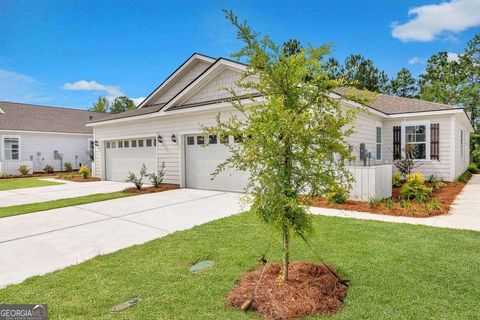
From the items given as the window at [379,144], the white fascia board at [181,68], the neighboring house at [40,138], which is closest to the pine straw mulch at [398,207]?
the window at [379,144]

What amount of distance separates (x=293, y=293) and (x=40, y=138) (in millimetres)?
23669

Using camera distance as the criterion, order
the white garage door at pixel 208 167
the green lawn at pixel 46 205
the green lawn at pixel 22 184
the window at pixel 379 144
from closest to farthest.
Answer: the green lawn at pixel 46 205, the white garage door at pixel 208 167, the window at pixel 379 144, the green lawn at pixel 22 184

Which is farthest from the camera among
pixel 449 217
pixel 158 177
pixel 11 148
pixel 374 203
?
pixel 11 148

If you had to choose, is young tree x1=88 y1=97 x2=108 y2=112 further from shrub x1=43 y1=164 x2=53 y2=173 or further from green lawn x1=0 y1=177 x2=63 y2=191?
green lawn x1=0 y1=177 x2=63 y2=191

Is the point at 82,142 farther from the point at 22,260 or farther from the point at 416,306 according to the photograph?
the point at 416,306

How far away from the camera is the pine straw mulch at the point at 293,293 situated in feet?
9.14

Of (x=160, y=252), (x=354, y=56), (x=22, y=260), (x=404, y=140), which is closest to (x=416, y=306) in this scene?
(x=160, y=252)

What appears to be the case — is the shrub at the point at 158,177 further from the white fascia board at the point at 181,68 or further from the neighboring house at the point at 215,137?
the white fascia board at the point at 181,68

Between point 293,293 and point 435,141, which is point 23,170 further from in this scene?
point 435,141

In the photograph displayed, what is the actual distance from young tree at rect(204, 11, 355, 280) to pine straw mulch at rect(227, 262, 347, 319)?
613 millimetres

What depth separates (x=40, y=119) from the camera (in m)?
22.6

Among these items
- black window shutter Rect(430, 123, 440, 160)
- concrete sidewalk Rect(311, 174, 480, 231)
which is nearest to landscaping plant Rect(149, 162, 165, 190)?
concrete sidewalk Rect(311, 174, 480, 231)

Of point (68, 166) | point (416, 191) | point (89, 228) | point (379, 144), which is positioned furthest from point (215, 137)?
point (68, 166)

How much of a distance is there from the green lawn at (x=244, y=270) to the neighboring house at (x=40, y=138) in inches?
750
